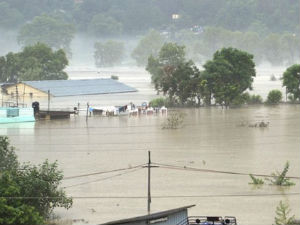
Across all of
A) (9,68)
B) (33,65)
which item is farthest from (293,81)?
(9,68)

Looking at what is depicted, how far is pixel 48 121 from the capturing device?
26.2 meters

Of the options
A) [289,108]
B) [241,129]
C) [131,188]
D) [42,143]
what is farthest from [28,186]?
[289,108]

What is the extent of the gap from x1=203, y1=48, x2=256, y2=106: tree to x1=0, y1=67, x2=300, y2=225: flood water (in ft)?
2.19

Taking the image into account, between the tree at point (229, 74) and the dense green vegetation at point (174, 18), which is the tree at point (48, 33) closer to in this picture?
the dense green vegetation at point (174, 18)

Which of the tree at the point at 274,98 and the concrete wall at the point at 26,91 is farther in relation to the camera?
the concrete wall at the point at 26,91

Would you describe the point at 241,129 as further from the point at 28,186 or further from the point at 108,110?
the point at 28,186

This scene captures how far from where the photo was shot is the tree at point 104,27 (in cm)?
9644

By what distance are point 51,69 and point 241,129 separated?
19028 mm

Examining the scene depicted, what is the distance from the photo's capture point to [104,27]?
96812 mm

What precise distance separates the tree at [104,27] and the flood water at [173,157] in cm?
6710

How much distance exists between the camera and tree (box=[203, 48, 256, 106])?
3052 centimetres

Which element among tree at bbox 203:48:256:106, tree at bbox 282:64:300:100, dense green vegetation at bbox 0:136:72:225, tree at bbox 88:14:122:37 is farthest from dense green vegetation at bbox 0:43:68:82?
tree at bbox 88:14:122:37

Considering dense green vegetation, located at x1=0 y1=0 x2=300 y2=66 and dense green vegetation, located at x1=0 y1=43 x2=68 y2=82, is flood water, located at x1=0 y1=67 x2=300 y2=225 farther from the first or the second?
dense green vegetation, located at x1=0 y1=0 x2=300 y2=66

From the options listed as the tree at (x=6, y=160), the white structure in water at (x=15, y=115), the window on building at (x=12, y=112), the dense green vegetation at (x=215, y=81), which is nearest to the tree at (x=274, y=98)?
the dense green vegetation at (x=215, y=81)
